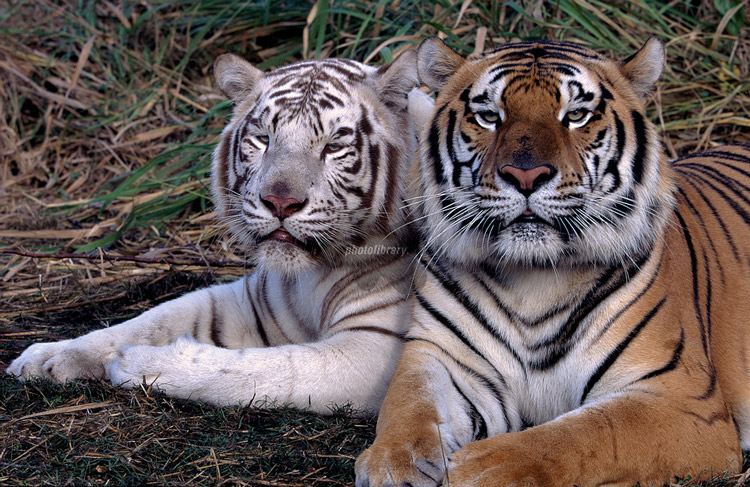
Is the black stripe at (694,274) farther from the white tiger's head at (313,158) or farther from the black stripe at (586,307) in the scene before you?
the white tiger's head at (313,158)

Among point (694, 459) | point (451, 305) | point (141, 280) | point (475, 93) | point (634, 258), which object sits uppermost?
point (475, 93)

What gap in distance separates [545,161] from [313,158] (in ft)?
2.94

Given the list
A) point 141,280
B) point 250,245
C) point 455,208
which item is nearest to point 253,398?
point 250,245

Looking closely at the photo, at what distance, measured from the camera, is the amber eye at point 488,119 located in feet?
7.19

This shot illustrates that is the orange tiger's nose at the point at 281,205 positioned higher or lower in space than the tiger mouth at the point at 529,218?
lower

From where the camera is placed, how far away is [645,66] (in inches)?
88.6

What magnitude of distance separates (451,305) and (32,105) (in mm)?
4174

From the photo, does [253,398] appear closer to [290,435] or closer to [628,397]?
[290,435]

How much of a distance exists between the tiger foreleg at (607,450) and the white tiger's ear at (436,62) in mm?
1021

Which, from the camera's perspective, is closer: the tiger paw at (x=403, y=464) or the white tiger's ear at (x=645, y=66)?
the tiger paw at (x=403, y=464)

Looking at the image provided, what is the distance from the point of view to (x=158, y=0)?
217 inches

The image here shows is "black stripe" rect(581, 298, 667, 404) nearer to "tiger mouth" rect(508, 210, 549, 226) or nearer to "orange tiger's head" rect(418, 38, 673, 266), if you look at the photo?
"orange tiger's head" rect(418, 38, 673, 266)

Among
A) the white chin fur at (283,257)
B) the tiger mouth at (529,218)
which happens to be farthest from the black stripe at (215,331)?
the tiger mouth at (529,218)

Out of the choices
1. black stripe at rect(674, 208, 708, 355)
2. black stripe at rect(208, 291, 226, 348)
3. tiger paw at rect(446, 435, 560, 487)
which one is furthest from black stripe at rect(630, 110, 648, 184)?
black stripe at rect(208, 291, 226, 348)
